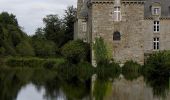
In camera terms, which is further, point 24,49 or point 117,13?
point 24,49

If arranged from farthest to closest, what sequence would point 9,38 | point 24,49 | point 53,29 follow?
point 53,29 < point 9,38 < point 24,49

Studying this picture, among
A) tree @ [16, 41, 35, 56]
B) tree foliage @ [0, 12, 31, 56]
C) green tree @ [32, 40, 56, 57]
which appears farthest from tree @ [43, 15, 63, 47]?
tree @ [16, 41, 35, 56]

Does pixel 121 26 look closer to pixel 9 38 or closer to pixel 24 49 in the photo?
pixel 24 49

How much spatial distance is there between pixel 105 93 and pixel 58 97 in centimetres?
317

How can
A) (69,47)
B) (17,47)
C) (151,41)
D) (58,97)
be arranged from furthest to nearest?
(17,47) → (151,41) → (69,47) → (58,97)

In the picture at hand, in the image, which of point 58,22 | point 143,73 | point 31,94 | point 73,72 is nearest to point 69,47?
point 73,72

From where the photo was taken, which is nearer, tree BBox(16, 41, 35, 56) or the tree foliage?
the tree foliage

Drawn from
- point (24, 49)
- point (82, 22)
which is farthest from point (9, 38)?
point (82, 22)

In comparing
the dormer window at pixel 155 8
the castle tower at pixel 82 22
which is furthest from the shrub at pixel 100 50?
the castle tower at pixel 82 22

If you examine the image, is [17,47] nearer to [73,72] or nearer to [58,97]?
[73,72]

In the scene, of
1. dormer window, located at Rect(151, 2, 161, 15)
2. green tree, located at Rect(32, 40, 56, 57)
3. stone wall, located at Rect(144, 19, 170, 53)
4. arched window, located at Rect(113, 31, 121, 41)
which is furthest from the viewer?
green tree, located at Rect(32, 40, 56, 57)

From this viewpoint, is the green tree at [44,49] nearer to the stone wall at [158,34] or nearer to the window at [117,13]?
the stone wall at [158,34]

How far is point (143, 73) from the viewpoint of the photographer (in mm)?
47219

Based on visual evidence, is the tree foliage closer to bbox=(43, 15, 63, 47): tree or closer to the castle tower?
bbox=(43, 15, 63, 47): tree
